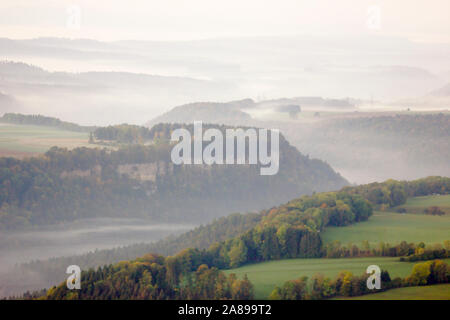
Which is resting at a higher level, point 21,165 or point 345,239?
point 21,165

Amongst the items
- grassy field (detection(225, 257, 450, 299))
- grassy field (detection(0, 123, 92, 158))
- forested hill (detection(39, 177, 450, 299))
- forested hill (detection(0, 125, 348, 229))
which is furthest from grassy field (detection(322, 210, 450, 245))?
grassy field (detection(0, 123, 92, 158))

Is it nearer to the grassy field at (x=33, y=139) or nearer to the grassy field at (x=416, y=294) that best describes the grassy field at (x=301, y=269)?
the grassy field at (x=416, y=294)

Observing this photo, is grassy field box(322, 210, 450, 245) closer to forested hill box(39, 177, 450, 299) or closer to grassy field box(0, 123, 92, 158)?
forested hill box(39, 177, 450, 299)

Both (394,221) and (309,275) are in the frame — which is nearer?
(309,275)

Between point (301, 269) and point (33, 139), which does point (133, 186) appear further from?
point (301, 269)

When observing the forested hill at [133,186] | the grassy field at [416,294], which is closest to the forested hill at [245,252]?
the grassy field at [416,294]
